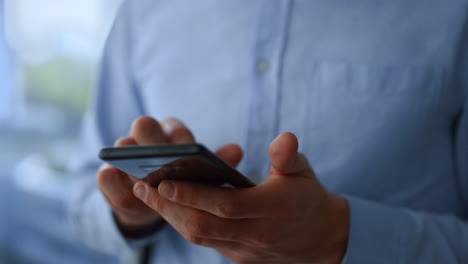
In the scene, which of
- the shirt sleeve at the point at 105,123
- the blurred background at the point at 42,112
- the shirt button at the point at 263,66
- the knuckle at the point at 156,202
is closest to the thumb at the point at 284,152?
the knuckle at the point at 156,202

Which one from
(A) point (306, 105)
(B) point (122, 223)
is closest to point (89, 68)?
(B) point (122, 223)

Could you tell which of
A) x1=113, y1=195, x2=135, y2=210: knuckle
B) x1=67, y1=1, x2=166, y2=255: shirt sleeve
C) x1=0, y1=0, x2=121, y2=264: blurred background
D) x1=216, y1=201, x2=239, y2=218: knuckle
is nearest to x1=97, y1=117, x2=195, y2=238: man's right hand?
x1=113, y1=195, x2=135, y2=210: knuckle

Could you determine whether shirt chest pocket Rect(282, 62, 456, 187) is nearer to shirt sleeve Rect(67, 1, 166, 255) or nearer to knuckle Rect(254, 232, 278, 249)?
knuckle Rect(254, 232, 278, 249)

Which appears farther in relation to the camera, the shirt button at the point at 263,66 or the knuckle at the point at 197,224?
the shirt button at the point at 263,66

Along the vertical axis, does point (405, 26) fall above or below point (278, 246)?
above

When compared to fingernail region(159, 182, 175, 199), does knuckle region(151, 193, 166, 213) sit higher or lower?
lower

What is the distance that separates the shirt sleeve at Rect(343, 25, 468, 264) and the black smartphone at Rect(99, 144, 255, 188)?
19 cm

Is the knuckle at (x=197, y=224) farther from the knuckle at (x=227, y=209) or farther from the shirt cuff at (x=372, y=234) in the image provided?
the shirt cuff at (x=372, y=234)

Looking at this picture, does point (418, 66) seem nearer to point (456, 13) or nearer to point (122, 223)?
point (456, 13)

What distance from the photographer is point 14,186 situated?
1863 mm

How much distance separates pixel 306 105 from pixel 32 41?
1753mm

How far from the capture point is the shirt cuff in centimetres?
43

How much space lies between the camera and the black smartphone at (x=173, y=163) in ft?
0.82

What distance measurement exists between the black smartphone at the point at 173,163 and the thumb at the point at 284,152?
34 millimetres
